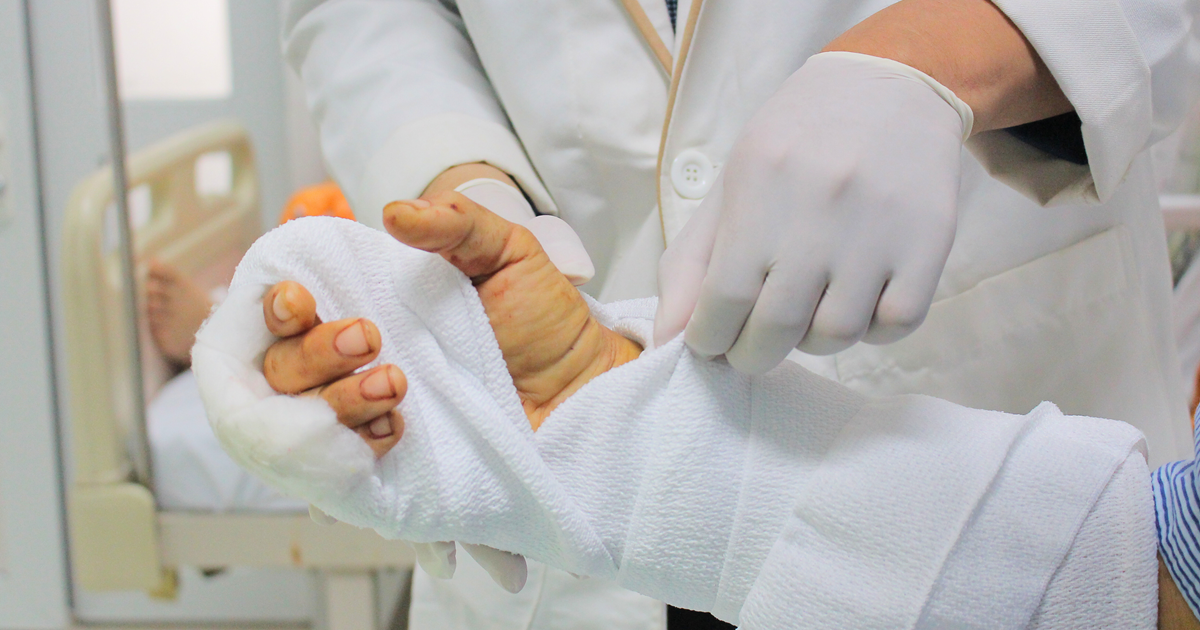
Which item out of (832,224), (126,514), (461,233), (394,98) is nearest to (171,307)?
(126,514)

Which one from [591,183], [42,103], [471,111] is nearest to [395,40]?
[471,111]

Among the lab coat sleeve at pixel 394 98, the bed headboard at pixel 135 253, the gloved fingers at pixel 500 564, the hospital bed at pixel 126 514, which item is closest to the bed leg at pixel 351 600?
the hospital bed at pixel 126 514

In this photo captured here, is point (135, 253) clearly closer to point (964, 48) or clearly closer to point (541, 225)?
point (541, 225)

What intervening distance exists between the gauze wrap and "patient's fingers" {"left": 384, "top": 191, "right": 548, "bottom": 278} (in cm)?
2

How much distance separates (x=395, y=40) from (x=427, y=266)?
40 centimetres

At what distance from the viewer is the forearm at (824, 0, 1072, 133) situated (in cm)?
49

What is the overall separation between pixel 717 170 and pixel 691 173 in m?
0.02

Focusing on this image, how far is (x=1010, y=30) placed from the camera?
1.64 feet

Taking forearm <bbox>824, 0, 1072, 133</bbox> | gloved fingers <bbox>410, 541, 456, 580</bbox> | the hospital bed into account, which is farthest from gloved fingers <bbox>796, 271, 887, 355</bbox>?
the hospital bed

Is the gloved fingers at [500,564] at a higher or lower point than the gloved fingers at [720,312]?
lower

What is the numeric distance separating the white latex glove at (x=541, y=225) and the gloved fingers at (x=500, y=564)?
17cm

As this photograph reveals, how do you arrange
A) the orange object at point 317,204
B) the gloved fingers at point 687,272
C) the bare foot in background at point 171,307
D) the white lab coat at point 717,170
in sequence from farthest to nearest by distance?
the orange object at point 317,204 → the bare foot in background at point 171,307 → the white lab coat at point 717,170 → the gloved fingers at point 687,272

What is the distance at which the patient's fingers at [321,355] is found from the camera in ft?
1.23

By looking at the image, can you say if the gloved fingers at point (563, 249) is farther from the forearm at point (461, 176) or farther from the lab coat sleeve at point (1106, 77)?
the lab coat sleeve at point (1106, 77)
